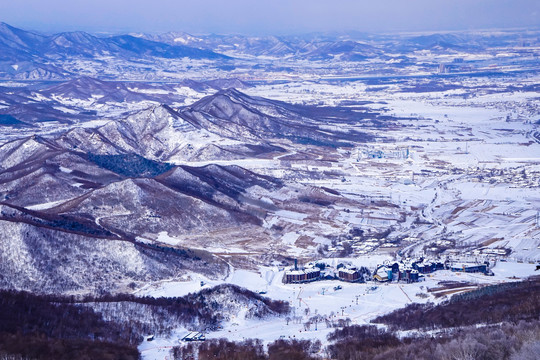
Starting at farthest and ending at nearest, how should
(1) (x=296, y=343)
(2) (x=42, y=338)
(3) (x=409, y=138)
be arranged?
(3) (x=409, y=138), (1) (x=296, y=343), (2) (x=42, y=338)

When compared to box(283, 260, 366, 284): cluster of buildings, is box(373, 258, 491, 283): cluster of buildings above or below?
above

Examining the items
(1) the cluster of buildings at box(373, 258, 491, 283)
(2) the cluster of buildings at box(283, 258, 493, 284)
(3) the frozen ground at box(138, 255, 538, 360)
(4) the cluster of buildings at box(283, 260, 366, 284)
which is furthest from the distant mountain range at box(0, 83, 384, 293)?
(1) the cluster of buildings at box(373, 258, 491, 283)

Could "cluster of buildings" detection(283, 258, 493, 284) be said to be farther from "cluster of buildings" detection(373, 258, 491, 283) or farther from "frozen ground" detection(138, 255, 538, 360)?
"frozen ground" detection(138, 255, 538, 360)

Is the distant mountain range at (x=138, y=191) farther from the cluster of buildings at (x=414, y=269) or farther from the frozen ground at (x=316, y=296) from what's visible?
the cluster of buildings at (x=414, y=269)

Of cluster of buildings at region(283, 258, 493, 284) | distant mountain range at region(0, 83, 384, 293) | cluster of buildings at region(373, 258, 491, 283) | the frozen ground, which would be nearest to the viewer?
the frozen ground

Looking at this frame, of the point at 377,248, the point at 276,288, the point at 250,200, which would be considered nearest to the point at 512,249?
the point at 377,248

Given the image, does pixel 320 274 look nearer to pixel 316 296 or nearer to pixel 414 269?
pixel 316 296

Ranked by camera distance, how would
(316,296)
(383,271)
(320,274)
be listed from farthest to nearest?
1. (320,274)
2. (383,271)
3. (316,296)

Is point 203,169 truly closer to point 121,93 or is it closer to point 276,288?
point 276,288

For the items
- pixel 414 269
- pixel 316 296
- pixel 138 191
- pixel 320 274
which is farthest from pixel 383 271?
pixel 138 191
